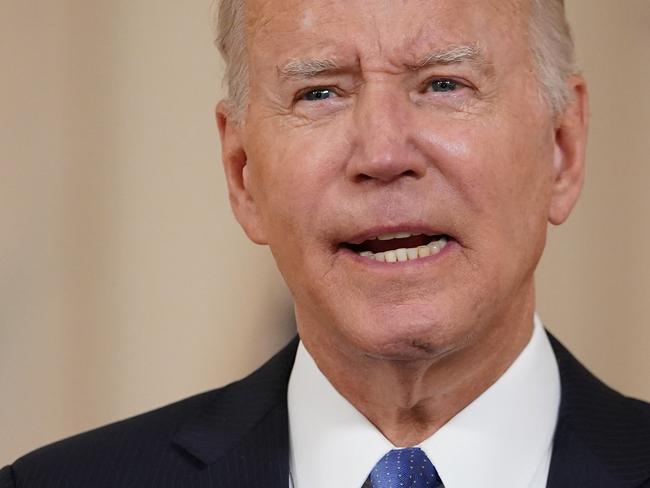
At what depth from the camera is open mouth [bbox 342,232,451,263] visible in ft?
7.54

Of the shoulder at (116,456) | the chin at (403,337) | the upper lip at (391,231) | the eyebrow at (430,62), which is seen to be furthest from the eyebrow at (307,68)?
the shoulder at (116,456)

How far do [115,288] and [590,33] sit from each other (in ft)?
3.93

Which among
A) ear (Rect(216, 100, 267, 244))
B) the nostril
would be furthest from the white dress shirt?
the nostril

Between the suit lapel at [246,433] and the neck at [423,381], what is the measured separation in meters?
0.15

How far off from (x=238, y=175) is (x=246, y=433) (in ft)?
1.36

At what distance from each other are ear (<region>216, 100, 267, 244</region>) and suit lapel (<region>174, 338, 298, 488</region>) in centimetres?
22

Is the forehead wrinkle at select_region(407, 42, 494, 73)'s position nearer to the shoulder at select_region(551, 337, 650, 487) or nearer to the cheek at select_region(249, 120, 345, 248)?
the cheek at select_region(249, 120, 345, 248)

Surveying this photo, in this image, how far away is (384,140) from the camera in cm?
226

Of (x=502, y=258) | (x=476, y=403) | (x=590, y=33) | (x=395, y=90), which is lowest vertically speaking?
(x=476, y=403)

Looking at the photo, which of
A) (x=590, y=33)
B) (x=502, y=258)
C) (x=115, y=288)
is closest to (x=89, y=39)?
(x=115, y=288)

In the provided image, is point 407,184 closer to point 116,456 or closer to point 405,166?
point 405,166

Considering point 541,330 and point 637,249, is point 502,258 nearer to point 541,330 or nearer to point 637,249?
point 541,330

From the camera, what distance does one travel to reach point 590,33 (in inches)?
142

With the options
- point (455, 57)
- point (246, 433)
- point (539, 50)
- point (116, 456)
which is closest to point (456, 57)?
point (455, 57)
